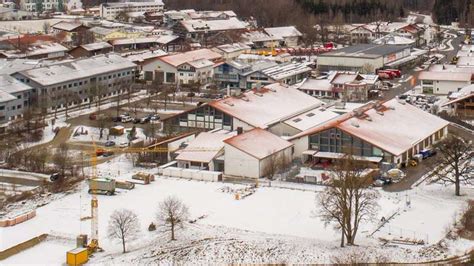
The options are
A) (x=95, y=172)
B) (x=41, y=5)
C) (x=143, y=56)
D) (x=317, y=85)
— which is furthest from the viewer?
(x=41, y=5)

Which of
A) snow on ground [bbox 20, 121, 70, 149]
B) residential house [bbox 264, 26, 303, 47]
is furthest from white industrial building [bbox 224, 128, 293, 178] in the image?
residential house [bbox 264, 26, 303, 47]

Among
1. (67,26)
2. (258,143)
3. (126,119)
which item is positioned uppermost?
(67,26)

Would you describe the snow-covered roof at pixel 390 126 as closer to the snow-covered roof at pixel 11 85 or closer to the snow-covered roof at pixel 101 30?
the snow-covered roof at pixel 11 85

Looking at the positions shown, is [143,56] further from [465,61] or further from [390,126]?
[390,126]

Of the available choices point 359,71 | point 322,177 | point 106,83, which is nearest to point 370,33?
point 359,71

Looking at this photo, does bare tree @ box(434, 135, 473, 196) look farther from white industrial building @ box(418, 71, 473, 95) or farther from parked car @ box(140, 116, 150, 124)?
white industrial building @ box(418, 71, 473, 95)

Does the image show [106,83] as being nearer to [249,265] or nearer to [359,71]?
[359,71]

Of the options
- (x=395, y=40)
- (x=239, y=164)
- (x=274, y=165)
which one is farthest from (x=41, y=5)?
(x=274, y=165)
